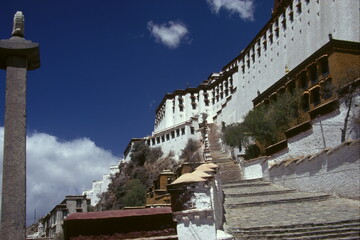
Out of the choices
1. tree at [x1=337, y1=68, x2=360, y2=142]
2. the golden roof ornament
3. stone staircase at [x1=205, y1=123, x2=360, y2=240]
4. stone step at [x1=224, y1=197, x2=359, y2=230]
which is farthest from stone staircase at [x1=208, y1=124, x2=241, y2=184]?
the golden roof ornament

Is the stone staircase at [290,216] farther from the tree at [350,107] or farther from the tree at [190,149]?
the tree at [190,149]

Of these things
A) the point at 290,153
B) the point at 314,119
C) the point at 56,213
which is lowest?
the point at 56,213

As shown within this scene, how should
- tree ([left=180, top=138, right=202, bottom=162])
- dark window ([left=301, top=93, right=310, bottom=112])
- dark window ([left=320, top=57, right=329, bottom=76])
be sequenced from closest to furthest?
dark window ([left=320, top=57, right=329, bottom=76]), dark window ([left=301, top=93, right=310, bottom=112]), tree ([left=180, top=138, right=202, bottom=162])

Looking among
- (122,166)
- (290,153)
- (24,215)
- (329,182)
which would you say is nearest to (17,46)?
(24,215)

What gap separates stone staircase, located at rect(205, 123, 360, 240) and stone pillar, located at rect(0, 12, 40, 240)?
160 inches

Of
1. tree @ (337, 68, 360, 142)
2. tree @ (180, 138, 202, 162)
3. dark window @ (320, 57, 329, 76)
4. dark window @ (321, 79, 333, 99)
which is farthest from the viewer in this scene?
tree @ (180, 138, 202, 162)

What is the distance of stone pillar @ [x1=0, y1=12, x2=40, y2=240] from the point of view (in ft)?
20.8

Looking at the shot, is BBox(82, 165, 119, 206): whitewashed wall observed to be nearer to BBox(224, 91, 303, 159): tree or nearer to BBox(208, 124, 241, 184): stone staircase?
BBox(208, 124, 241, 184): stone staircase

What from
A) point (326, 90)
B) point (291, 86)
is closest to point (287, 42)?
point (291, 86)

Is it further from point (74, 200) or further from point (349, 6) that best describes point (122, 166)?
point (349, 6)

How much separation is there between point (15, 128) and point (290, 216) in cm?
672

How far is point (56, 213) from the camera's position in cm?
4303

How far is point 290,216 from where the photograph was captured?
31.8 feet

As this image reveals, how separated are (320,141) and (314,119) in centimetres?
95
